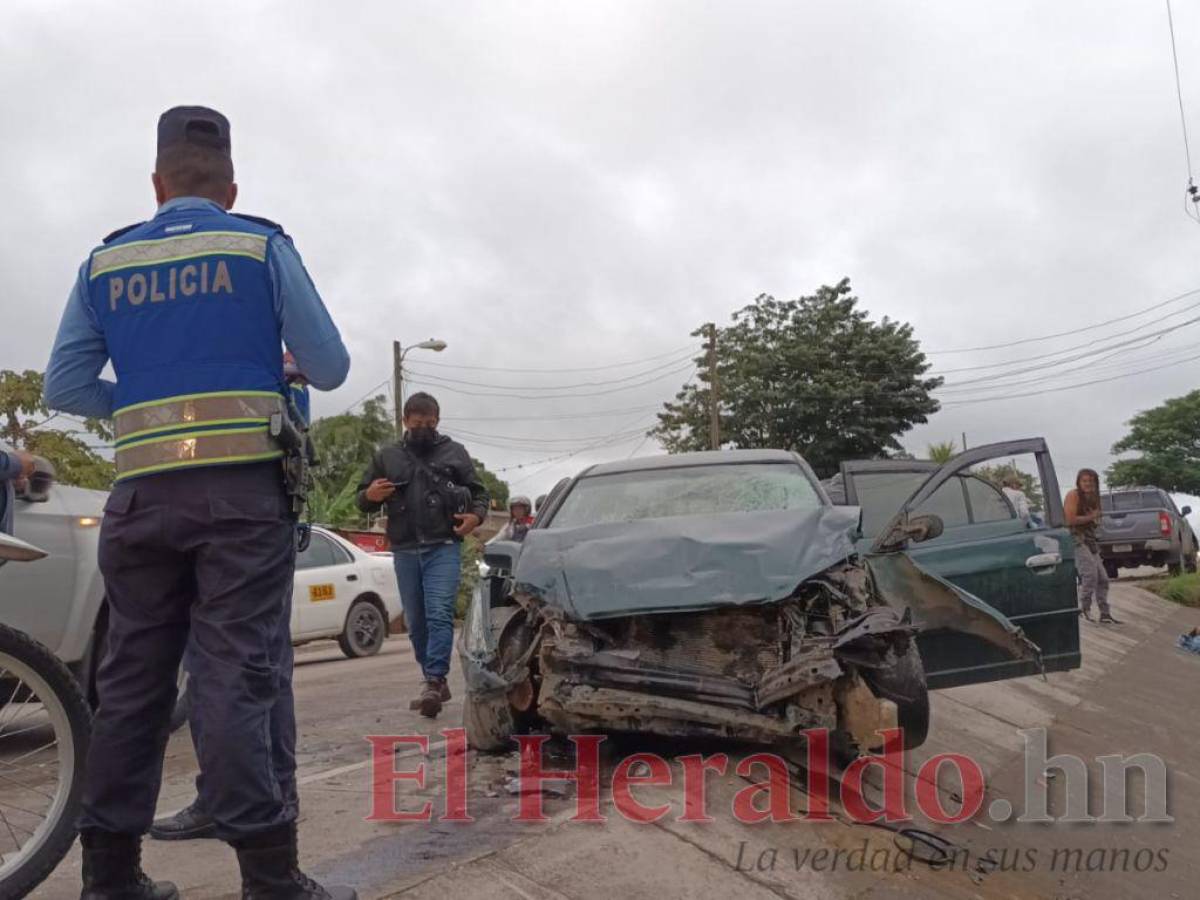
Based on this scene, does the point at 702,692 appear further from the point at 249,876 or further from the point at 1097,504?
the point at 1097,504

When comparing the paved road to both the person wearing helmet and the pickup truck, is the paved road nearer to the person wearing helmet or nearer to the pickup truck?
the person wearing helmet

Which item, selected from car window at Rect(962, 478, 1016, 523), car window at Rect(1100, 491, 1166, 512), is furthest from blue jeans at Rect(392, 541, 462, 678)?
car window at Rect(1100, 491, 1166, 512)

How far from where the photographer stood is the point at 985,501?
6.68 metres

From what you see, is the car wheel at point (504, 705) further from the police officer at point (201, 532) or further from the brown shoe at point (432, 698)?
the police officer at point (201, 532)

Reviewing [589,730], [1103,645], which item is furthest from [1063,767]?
[1103,645]

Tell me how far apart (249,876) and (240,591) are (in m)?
0.62

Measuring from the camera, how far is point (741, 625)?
167 inches

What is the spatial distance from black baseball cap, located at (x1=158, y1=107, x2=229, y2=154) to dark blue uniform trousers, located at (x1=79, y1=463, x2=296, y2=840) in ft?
2.80

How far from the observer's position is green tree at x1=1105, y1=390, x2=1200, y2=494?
5744cm

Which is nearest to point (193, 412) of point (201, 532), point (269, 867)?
point (201, 532)

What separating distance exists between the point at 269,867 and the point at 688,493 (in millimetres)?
3350
